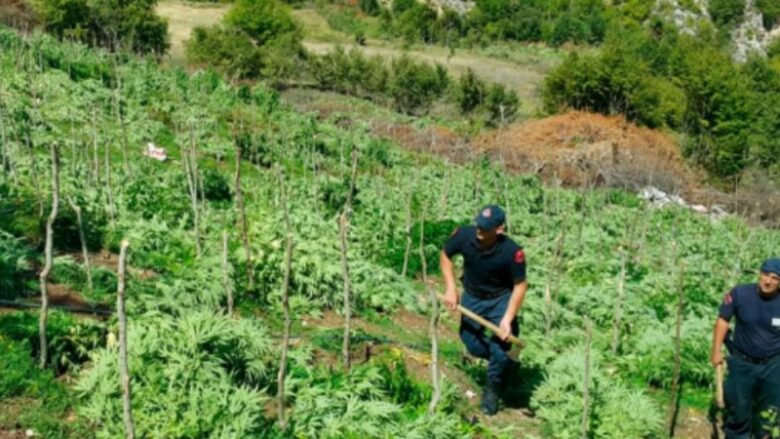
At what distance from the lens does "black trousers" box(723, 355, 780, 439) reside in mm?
5996

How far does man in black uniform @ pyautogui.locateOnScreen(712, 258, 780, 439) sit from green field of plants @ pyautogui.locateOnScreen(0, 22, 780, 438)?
0.54 meters

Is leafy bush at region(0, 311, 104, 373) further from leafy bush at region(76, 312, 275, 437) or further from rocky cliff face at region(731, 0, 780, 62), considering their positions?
rocky cliff face at region(731, 0, 780, 62)

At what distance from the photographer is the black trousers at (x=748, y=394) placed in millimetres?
5996

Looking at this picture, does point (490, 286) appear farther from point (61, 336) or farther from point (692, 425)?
point (61, 336)

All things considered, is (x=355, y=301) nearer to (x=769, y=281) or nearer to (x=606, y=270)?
(x=769, y=281)

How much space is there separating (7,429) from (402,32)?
56.4m

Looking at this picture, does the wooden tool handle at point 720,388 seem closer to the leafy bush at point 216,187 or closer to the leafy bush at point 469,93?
the leafy bush at point 216,187

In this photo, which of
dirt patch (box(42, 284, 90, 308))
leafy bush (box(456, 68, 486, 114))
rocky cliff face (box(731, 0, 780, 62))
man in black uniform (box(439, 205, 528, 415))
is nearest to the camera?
man in black uniform (box(439, 205, 528, 415))

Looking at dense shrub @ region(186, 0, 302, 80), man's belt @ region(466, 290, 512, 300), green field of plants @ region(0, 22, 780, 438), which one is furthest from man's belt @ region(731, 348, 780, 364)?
dense shrub @ region(186, 0, 302, 80)

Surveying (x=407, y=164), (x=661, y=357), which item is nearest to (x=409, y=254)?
(x=661, y=357)

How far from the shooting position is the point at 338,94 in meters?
33.6

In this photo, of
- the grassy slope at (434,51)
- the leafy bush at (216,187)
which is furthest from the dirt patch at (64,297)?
the grassy slope at (434,51)

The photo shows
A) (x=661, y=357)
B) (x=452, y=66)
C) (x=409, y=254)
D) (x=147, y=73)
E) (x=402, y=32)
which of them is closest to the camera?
(x=661, y=357)

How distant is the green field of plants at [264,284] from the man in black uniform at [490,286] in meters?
0.38
